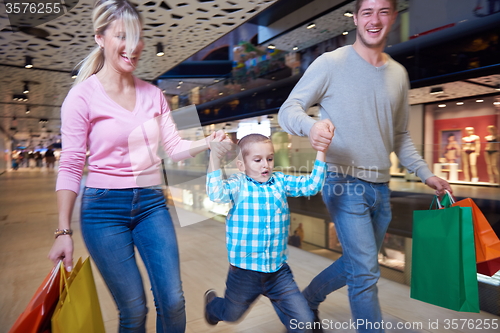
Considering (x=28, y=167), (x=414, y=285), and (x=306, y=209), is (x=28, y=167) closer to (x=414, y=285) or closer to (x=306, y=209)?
(x=306, y=209)

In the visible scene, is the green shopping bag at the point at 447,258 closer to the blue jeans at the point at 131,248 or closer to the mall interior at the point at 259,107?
the mall interior at the point at 259,107

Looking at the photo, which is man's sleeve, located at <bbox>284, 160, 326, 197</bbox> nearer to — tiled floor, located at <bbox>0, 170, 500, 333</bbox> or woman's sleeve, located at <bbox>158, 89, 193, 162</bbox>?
woman's sleeve, located at <bbox>158, 89, 193, 162</bbox>

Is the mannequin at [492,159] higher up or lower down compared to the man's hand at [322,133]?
lower down

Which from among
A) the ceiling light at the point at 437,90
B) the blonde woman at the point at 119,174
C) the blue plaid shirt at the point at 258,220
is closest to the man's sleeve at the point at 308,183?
the blue plaid shirt at the point at 258,220

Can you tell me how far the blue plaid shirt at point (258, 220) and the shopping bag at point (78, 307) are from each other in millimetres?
524

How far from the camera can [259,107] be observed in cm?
1137

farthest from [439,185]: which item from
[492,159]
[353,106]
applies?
[492,159]

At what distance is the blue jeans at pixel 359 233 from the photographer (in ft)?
4.41

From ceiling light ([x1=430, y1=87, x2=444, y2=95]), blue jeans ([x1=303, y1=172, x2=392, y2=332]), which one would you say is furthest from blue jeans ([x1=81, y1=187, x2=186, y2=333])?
ceiling light ([x1=430, y1=87, x2=444, y2=95])

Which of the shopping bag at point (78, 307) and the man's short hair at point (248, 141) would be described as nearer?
the shopping bag at point (78, 307)

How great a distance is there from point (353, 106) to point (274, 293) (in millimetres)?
792

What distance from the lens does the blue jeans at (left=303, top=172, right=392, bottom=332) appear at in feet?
4.41

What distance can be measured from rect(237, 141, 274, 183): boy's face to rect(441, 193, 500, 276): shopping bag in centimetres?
77

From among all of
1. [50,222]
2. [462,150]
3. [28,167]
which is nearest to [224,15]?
[50,222]
